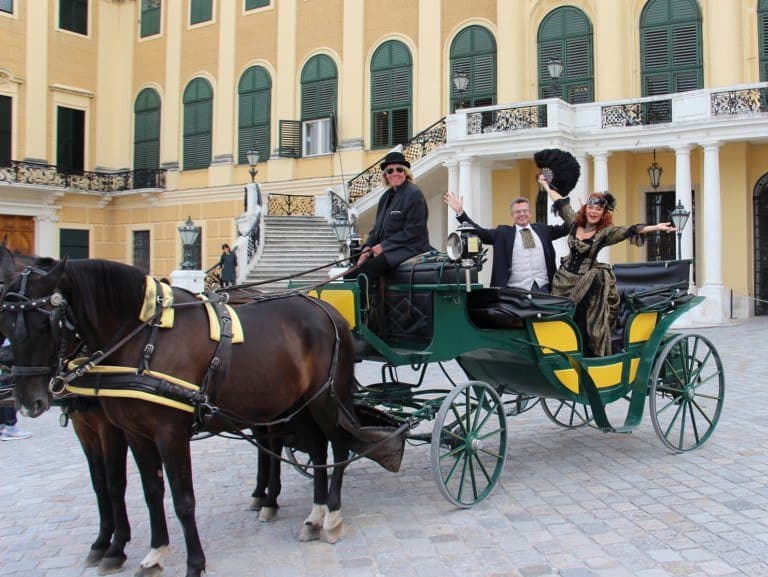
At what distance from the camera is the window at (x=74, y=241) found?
93.2 feet

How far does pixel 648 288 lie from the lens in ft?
23.4

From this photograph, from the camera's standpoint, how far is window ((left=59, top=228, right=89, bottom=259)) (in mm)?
28402

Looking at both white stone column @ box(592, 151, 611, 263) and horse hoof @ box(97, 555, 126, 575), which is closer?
horse hoof @ box(97, 555, 126, 575)

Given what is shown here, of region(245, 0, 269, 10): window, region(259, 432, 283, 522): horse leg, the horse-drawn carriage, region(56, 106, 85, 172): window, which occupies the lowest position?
region(259, 432, 283, 522): horse leg

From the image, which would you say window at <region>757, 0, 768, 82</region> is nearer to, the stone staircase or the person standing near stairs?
the stone staircase

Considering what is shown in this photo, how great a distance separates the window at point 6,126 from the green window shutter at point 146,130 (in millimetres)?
4386

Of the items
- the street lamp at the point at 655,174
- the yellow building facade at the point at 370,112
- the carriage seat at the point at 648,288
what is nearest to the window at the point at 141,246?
the yellow building facade at the point at 370,112

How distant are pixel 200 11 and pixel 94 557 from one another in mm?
27026

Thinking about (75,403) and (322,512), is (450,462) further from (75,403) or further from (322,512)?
(75,403)

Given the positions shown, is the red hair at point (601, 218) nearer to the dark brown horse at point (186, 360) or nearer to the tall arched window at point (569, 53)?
the dark brown horse at point (186, 360)

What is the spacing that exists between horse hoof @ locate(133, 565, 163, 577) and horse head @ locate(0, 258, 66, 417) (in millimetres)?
1049

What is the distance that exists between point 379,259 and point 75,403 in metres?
2.28

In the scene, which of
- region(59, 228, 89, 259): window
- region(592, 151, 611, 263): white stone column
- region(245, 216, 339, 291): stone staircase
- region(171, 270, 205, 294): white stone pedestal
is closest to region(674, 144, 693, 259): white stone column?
region(592, 151, 611, 263): white stone column

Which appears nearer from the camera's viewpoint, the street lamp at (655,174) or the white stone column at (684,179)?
the white stone column at (684,179)
